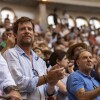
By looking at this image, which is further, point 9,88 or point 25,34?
point 25,34

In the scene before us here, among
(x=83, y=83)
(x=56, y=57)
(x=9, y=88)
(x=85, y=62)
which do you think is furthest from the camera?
(x=56, y=57)

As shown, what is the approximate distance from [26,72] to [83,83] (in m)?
0.62

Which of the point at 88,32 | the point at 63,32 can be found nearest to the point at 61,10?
the point at 88,32

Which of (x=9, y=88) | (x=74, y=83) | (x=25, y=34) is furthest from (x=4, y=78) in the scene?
(x=74, y=83)

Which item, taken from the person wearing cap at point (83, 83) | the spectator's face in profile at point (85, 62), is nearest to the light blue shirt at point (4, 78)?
the person wearing cap at point (83, 83)

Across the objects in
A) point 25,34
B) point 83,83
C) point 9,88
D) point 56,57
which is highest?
point 25,34

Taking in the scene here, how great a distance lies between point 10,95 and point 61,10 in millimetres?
13544

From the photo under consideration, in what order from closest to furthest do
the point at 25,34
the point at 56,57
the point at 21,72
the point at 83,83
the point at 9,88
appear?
the point at 9,88 → the point at 21,72 → the point at 25,34 → the point at 83,83 → the point at 56,57

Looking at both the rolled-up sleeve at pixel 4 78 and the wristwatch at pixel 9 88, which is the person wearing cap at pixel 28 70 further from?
the wristwatch at pixel 9 88

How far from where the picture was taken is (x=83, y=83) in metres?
3.14

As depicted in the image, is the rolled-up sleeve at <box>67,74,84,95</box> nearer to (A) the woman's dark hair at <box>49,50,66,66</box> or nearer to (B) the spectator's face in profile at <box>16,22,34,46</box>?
(B) the spectator's face in profile at <box>16,22,34,46</box>

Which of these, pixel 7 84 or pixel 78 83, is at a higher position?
pixel 7 84

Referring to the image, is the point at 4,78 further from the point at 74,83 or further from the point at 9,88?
the point at 74,83

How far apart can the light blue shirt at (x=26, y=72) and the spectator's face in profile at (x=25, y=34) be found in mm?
80
